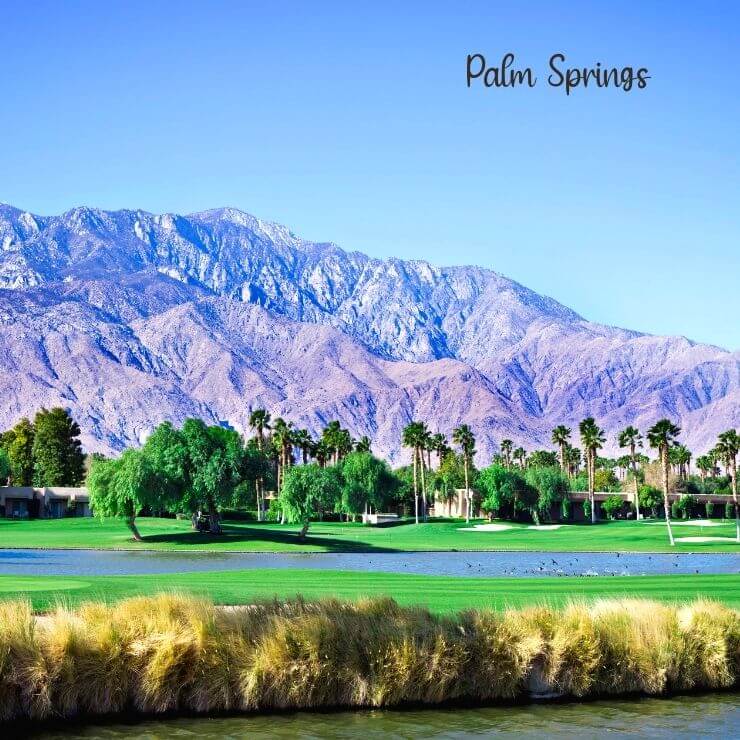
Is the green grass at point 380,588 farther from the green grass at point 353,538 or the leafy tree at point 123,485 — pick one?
the leafy tree at point 123,485

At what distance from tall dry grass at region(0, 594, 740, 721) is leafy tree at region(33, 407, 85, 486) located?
396 feet

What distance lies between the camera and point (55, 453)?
134750 millimetres

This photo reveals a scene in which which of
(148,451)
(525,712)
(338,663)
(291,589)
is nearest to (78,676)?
(338,663)

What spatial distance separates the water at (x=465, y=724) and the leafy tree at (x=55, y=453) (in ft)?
400

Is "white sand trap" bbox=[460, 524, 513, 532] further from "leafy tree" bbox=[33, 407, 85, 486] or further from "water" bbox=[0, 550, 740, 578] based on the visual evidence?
"leafy tree" bbox=[33, 407, 85, 486]

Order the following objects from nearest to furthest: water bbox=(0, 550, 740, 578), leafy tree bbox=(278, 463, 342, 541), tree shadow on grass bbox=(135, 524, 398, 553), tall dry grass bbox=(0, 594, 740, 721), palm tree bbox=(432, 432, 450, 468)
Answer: tall dry grass bbox=(0, 594, 740, 721), water bbox=(0, 550, 740, 578), tree shadow on grass bbox=(135, 524, 398, 553), leafy tree bbox=(278, 463, 342, 541), palm tree bbox=(432, 432, 450, 468)

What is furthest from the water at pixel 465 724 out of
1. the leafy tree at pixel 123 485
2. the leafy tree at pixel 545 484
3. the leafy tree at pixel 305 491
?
the leafy tree at pixel 545 484

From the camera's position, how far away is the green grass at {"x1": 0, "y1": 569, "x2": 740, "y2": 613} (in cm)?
2622

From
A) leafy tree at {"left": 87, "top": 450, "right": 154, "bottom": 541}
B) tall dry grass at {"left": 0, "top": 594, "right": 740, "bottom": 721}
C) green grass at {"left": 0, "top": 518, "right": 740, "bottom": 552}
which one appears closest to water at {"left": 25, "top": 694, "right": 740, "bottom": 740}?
tall dry grass at {"left": 0, "top": 594, "right": 740, "bottom": 721}

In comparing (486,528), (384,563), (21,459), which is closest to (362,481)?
(486,528)

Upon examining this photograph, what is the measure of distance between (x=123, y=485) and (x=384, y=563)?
79.5ft

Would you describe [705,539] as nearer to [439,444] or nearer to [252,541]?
[252,541]

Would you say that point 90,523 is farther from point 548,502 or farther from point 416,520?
point 548,502

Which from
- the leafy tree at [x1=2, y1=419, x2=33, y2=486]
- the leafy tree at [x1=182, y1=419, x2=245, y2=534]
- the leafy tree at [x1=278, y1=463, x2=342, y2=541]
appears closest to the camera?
the leafy tree at [x1=182, y1=419, x2=245, y2=534]
